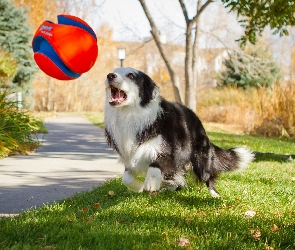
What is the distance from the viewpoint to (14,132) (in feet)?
25.0

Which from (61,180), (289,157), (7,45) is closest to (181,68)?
(7,45)

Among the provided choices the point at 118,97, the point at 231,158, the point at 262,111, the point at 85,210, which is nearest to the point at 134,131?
the point at 118,97

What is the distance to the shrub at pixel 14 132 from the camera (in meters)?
7.30

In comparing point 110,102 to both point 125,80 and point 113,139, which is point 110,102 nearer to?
point 125,80

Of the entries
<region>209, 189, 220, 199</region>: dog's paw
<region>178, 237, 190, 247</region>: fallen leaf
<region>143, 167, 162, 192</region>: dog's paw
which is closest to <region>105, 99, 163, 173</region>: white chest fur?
<region>143, 167, 162, 192</region>: dog's paw

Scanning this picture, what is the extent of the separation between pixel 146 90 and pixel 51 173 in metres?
2.67

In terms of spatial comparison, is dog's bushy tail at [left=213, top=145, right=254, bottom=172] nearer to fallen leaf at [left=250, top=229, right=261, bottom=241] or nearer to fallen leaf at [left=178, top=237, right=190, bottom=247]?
fallen leaf at [left=250, top=229, right=261, bottom=241]

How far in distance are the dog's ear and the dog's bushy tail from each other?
3.97 ft

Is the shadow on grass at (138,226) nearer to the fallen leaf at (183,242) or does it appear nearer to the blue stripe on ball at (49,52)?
the fallen leaf at (183,242)

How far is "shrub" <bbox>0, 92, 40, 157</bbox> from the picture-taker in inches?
288

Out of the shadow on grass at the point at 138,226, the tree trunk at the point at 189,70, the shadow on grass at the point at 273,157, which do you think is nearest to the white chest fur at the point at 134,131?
the shadow on grass at the point at 138,226

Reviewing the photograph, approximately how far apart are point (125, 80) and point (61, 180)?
90.1 inches

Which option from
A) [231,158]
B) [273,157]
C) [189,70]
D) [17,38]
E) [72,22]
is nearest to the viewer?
[72,22]

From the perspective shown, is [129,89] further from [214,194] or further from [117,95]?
[214,194]
